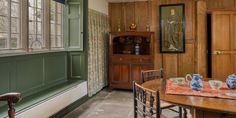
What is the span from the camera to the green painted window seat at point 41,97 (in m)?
2.75

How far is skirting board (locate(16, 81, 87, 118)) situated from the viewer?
114 inches

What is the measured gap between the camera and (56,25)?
4.39 meters

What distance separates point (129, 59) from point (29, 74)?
8.75 ft

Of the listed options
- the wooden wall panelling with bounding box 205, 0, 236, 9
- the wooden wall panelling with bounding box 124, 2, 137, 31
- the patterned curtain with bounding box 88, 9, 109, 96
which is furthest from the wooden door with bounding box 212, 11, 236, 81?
the patterned curtain with bounding box 88, 9, 109, 96

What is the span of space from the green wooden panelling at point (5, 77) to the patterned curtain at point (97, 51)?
2.04m

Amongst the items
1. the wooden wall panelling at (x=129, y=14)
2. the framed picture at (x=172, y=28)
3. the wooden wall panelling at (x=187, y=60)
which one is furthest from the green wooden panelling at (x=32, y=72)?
the wooden wall panelling at (x=187, y=60)

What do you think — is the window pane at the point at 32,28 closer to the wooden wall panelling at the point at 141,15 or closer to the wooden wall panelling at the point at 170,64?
the wooden wall panelling at the point at 141,15

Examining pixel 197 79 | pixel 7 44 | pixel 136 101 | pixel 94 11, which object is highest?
pixel 94 11

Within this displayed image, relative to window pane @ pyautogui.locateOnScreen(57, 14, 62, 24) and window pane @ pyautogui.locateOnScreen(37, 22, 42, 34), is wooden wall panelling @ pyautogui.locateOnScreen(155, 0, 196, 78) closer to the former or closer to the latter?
window pane @ pyautogui.locateOnScreen(57, 14, 62, 24)

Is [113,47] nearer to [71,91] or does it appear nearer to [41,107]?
[71,91]

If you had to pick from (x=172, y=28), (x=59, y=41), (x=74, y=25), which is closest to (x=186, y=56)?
(x=172, y=28)

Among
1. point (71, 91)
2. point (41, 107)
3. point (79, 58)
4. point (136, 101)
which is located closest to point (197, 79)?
point (136, 101)

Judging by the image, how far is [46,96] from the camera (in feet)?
11.1

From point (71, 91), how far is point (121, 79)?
1811 millimetres
